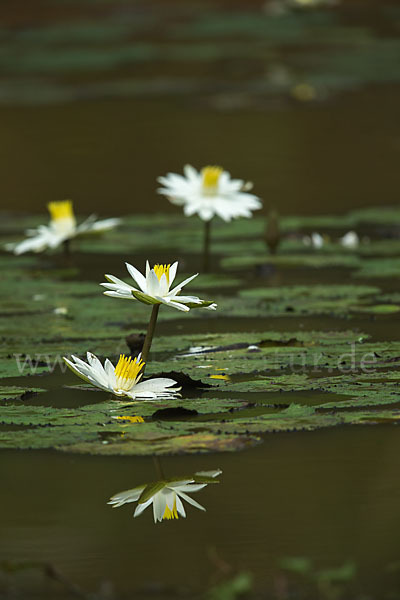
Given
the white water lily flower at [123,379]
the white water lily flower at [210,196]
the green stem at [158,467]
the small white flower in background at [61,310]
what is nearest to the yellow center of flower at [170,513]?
the green stem at [158,467]

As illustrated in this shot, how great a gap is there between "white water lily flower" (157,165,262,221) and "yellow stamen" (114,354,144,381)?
1.86 metres

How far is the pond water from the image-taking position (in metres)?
1.98

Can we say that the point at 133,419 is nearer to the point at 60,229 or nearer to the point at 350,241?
the point at 60,229

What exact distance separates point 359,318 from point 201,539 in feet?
5.94

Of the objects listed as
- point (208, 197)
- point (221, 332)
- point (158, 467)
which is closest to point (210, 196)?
point (208, 197)

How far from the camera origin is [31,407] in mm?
2740

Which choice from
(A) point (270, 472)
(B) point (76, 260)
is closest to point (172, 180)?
(B) point (76, 260)

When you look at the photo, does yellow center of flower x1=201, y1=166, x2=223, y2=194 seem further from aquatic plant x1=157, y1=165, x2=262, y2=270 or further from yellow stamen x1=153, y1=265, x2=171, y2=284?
yellow stamen x1=153, y1=265, x2=171, y2=284

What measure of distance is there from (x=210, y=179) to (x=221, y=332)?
110cm

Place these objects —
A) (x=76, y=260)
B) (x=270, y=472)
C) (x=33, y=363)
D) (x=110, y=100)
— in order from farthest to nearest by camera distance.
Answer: (x=110, y=100)
(x=76, y=260)
(x=33, y=363)
(x=270, y=472)

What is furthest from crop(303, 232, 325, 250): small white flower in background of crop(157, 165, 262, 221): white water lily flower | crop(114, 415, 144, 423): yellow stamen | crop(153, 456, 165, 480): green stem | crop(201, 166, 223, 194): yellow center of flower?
Answer: crop(153, 456, 165, 480): green stem

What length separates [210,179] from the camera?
4609 mm

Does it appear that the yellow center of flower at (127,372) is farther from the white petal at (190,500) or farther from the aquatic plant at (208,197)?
the aquatic plant at (208,197)

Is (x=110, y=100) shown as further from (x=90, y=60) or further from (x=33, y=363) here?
(x=33, y=363)
